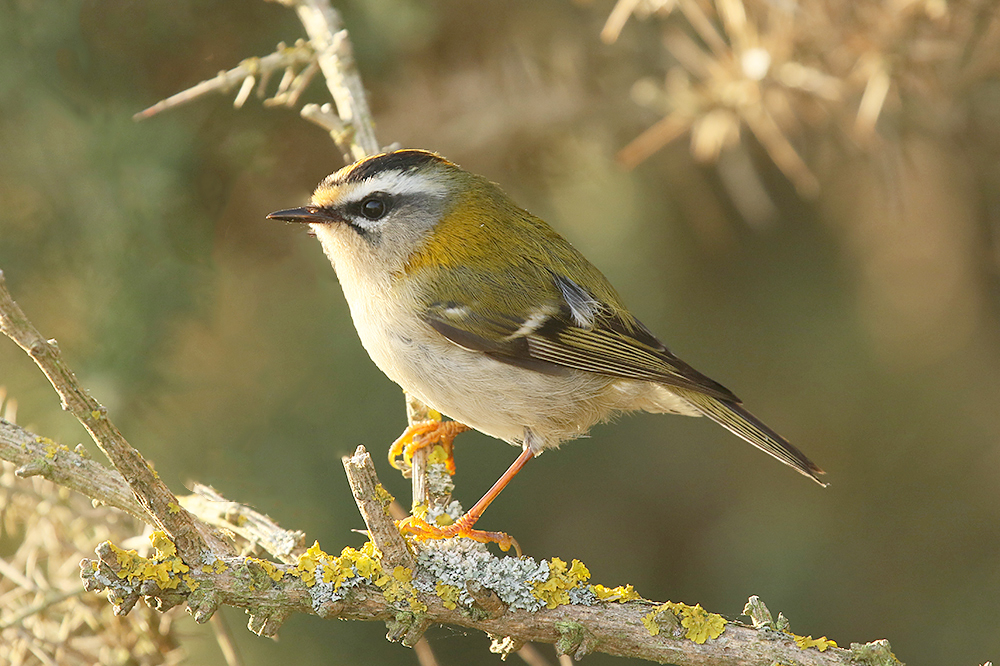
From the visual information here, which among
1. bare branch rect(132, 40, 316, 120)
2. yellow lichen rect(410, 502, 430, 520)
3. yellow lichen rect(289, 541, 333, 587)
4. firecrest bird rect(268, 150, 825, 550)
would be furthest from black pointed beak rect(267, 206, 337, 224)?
yellow lichen rect(289, 541, 333, 587)

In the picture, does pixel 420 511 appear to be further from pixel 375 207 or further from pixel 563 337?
pixel 375 207

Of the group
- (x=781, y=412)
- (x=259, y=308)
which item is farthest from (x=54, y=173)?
(x=781, y=412)

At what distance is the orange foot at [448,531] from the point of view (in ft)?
4.42

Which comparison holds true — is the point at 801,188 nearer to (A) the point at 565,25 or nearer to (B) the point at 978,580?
(A) the point at 565,25

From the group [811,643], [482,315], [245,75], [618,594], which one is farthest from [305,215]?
[811,643]

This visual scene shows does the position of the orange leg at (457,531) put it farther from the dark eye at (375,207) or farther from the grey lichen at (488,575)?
the dark eye at (375,207)

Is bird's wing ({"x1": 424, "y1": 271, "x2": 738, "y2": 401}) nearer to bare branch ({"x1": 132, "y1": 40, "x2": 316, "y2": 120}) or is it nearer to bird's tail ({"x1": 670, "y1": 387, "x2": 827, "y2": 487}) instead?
bird's tail ({"x1": 670, "y1": 387, "x2": 827, "y2": 487})

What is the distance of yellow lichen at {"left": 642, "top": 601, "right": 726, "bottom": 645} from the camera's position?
106 centimetres

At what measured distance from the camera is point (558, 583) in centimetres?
112

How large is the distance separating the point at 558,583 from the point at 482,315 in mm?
579

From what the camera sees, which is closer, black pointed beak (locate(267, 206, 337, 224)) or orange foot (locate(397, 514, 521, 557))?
orange foot (locate(397, 514, 521, 557))

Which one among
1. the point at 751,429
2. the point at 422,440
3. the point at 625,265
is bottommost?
the point at 422,440

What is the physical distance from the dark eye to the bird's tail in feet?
2.18

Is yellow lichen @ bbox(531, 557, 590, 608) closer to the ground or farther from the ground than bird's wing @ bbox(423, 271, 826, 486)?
closer to the ground
